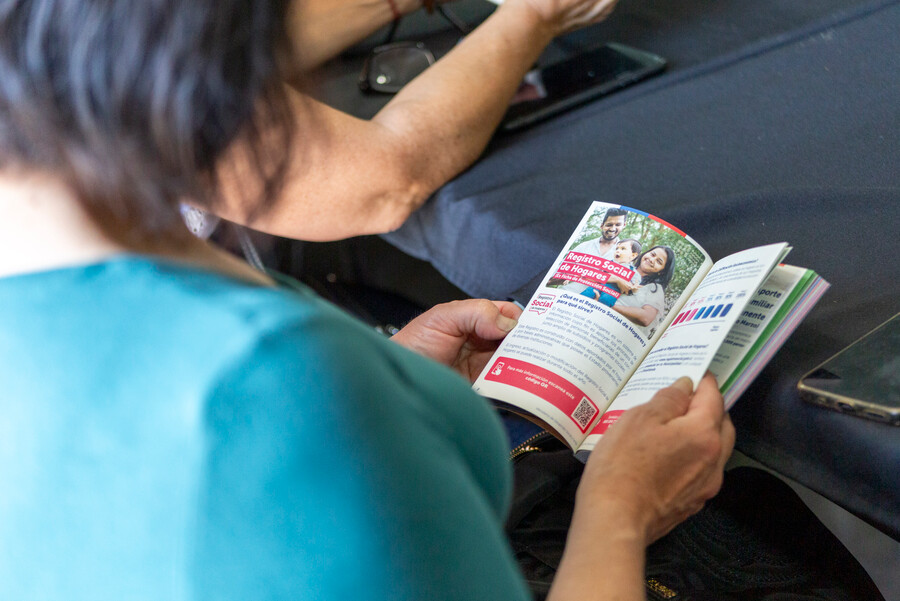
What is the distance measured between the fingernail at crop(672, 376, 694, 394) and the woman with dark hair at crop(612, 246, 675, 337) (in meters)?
0.09

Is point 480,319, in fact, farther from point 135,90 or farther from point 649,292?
point 135,90

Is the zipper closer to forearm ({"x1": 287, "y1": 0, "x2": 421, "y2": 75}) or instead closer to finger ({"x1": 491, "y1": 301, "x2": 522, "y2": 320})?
finger ({"x1": 491, "y1": 301, "x2": 522, "y2": 320})

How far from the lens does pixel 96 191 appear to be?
30cm

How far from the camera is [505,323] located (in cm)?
68

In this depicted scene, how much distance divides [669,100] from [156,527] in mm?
Answer: 819

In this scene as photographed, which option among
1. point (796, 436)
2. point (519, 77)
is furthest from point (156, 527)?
point (519, 77)

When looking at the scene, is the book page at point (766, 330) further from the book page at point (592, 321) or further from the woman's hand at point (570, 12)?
the woman's hand at point (570, 12)

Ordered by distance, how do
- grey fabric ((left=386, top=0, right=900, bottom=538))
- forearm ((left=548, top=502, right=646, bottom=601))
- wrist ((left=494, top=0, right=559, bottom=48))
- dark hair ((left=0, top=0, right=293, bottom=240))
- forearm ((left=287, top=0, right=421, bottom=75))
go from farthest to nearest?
forearm ((left=287, top=0, right=421, bottom=75)), wrist ((left=494, top=0, right=559, bottom=48)), grey fabric ((left=386, top=0, right=900, bottom=538)), forearm ((left=548, top=502, right=646, bottom=601)), dark hair ((left=0, top=0, right=293, bottom=240))

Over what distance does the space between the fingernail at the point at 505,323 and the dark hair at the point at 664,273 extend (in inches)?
4.9

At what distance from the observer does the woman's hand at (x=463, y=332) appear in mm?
689

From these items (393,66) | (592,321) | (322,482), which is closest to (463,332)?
(592,321)

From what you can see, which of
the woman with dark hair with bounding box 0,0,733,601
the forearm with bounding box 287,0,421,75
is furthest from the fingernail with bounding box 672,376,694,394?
the forearm with bounding box 287,0,421,75

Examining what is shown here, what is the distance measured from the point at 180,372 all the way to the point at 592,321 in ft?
1.37

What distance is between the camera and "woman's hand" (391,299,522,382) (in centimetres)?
69
